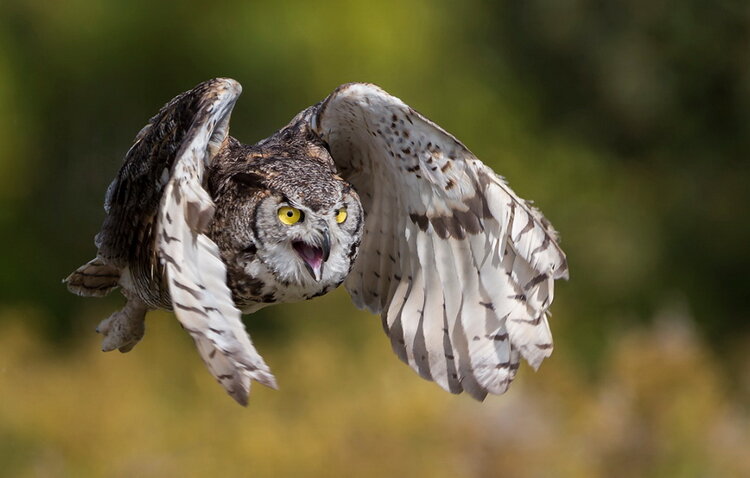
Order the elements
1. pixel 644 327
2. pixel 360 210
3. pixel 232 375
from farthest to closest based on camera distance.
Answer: pixel 644 327 < pixel 360 210 < pixel 232 375

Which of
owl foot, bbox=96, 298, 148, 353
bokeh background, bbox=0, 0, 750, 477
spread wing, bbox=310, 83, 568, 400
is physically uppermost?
spread wing, bbox=310, 83, 568, 400

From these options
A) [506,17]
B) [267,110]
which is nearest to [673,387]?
[267,110]

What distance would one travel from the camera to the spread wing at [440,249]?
11.7ft

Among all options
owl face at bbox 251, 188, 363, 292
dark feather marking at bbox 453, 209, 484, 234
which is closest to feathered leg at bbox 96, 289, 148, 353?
owl face at bbox 251, 188, 363, 292

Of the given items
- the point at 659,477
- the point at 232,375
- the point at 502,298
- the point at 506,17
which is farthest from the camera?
the point at 506,17

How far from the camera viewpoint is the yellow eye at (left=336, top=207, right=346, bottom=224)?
11.1ft

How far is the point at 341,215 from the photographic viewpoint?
11.1 feet

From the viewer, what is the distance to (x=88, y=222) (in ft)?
32.1

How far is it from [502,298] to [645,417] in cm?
403

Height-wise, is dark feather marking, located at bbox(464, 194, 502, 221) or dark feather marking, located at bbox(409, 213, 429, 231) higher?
dark feather marking, located at bbox(464, 194, 502, 221)

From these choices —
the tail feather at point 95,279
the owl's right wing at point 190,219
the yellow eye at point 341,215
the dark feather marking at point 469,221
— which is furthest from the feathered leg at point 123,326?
the dark feather marking at point 469,221

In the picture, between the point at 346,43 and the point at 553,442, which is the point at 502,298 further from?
the point at 346,43

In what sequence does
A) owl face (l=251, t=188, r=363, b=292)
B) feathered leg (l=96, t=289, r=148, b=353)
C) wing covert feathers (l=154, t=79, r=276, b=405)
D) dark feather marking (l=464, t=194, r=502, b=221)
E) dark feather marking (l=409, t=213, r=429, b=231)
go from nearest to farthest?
wing covert feathers (l=154, t=79, r=276, b=405) < owl face (l=251, t=188, r=363, b=292) < dark feather marking (l=464, t=194, r=502, b=221) < dark feather marking (l=409, t=213, r=429, b=231) < feathered leg (l=96, t=289, r=148, b=353)

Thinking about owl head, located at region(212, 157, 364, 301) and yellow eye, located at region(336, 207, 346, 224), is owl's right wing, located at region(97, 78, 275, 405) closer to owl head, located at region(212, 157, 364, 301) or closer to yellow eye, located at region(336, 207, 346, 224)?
owl head, located at region(212, 157, 364, 301)
